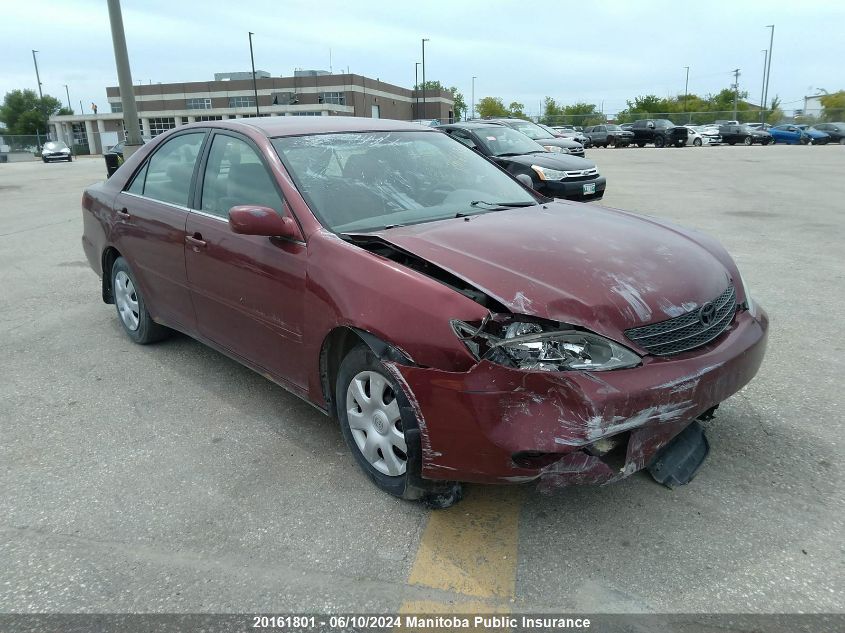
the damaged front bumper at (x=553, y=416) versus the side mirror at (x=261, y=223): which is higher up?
the side mirror at (x=261, y=223)

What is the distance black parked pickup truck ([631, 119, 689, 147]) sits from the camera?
1547 inches

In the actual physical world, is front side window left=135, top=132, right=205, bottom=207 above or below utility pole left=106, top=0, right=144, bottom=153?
below

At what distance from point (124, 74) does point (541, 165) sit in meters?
→ 9.65

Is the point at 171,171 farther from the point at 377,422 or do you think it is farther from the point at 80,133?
the point at 80,133

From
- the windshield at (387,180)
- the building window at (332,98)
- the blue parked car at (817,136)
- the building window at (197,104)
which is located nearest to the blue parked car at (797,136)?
the blue parked car at (817,136)

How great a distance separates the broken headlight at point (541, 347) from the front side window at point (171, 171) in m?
2.47

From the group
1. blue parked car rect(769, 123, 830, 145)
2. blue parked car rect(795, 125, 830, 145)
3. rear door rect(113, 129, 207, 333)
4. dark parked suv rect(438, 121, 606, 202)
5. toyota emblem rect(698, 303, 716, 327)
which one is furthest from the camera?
blue parked car rect(769, 123, 830, 145)

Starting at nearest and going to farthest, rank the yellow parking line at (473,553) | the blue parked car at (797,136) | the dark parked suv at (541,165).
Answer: the yellow parking line at (473,553) → the dark parked suv at (541,165) → the blue parked car at (797,136)

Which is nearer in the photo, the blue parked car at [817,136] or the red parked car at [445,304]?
the red parked car at [445,304]

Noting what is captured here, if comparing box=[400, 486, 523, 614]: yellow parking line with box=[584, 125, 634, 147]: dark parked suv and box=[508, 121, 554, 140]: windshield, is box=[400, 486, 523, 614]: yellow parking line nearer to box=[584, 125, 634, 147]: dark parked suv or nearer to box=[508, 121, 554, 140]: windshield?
box=[508, 121, 554, 140]: windshield

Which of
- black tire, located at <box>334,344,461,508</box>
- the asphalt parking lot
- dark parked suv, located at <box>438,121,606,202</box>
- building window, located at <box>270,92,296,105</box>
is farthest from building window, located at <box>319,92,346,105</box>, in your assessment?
black tire, located at <box>334,344,461,508</box>

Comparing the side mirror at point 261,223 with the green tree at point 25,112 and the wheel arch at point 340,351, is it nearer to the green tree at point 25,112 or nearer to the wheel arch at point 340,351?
the wheel arch at point 340,351

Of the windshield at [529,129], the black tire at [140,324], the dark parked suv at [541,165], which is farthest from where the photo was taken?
the windshield at [529,129]

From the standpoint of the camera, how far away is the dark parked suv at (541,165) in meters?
10.9
